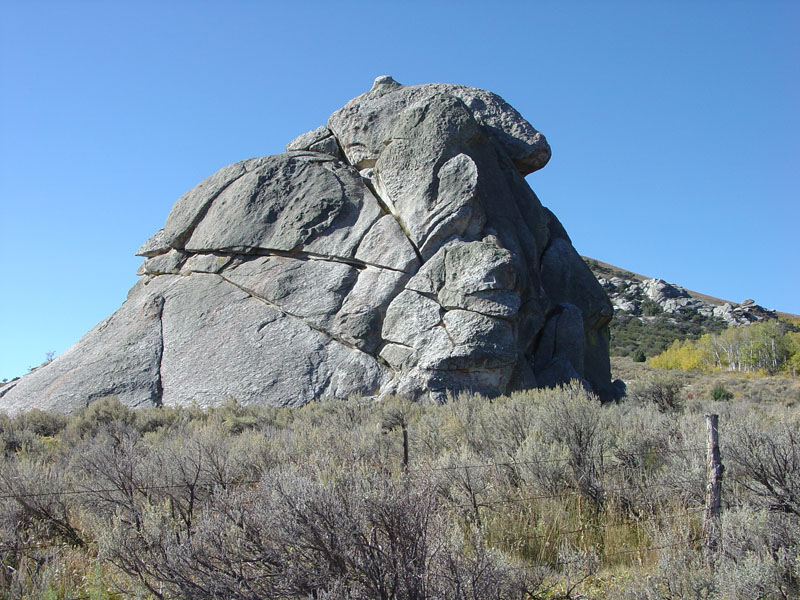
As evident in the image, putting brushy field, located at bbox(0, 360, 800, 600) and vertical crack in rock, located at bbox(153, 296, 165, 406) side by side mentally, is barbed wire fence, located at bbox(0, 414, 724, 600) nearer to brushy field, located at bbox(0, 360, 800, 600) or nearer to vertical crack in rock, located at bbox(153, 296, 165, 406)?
brushy field, located at bbox(0, 360, 800, 600)

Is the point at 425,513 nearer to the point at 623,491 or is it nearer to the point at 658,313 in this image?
the point at 623,491

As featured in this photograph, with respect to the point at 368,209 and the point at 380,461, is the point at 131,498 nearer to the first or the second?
the point at 380,461

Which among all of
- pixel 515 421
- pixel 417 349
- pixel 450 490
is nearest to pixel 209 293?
pixel 417 349

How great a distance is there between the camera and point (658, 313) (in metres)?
62.4

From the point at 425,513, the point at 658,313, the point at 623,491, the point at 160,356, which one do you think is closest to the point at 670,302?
the point at 658,313

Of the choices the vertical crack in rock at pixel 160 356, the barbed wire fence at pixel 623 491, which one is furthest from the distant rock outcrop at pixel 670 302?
the barbed wire fence at pixel 623 491

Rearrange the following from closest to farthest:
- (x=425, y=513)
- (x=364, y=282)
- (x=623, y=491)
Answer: (x=425, y=513), (x=623, y=491), (x=364, y=282)

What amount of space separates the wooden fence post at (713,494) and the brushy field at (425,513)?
0.13 metres

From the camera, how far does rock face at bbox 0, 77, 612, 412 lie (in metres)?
12.8

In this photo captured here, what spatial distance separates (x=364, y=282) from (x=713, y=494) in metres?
9.89

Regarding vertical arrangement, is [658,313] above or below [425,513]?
above

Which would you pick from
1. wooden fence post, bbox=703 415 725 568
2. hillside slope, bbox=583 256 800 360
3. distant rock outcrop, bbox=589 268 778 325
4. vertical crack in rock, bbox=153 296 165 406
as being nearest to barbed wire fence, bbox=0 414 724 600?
wooden fence post, bbox=703 415 725 568

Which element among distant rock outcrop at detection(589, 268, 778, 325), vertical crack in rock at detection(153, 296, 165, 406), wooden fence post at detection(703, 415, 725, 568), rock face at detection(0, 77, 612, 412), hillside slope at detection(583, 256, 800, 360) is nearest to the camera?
wooden fence post at detection(703, 415, 725, 568)

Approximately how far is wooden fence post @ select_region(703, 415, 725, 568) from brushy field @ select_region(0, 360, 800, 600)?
126 mm
